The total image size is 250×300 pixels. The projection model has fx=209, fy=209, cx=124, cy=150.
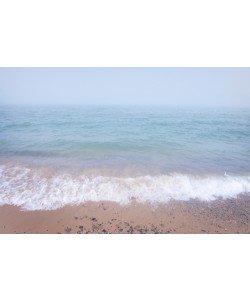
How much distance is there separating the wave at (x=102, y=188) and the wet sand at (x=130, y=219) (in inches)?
13.1

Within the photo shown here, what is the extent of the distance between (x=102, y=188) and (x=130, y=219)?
185 centimetres

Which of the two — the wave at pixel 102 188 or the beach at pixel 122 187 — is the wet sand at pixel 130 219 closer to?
the beach at pixel 122 187

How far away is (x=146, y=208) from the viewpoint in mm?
5891

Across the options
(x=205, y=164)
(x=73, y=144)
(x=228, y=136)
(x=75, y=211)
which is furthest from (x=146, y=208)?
(x=228, y=136)

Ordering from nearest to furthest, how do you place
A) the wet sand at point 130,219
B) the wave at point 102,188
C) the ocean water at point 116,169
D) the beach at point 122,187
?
the wet sand at point 130,219, the beach at point 122,187, the wave at point 102,188, the ocean water at point 116,169

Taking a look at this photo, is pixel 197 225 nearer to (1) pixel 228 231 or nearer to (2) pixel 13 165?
(1) pixel 228 231

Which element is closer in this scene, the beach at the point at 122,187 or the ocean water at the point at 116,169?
the beach at the point at 122,187

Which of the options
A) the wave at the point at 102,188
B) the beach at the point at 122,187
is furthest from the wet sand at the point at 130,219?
the wave at the point at 102,188

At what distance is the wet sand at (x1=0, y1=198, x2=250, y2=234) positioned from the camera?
504 centimetres

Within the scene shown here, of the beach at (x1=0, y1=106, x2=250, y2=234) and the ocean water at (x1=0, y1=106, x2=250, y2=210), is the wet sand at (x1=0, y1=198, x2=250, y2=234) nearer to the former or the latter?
the beach at (x1=0, y1=106, x2=250, y2=234)

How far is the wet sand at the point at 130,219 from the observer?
5.04m

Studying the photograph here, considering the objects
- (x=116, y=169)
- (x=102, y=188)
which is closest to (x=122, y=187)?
(x=102, y=188)

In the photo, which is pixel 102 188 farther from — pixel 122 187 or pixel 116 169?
pixel 116 169

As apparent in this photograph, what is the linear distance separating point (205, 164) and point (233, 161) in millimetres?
1630
